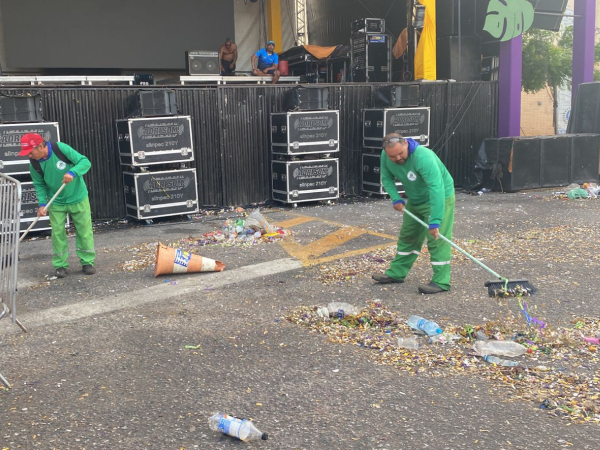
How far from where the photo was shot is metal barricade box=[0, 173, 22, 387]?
14.3 ft

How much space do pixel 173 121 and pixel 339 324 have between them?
660 centimetres

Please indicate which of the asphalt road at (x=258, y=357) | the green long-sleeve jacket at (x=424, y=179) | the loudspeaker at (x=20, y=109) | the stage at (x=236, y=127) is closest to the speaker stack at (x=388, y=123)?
the stage at (x=236, y=127)

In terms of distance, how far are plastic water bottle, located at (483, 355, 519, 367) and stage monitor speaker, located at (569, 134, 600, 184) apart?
11.1 m

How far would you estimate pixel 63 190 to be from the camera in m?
7.51

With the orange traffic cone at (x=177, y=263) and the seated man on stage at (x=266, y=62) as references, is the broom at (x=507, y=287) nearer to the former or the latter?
the orange traffic cone at (x=177, y=263)

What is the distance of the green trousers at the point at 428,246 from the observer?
640cm

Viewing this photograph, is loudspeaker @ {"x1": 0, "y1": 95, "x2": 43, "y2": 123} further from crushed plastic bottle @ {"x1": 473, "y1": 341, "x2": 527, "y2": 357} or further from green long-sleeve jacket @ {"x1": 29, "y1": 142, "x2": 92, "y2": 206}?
crushed plastic bottle @ {"x1": 473, "y1": 341, "x2": 527, "y2": 357}

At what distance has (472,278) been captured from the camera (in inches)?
275

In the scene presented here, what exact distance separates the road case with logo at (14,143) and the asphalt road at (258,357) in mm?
1692

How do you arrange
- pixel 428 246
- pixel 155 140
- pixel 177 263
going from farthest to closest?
pixel 155 140 → pixel 177 263 → pixel 428 246

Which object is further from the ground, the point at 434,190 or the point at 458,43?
the point at 458,43

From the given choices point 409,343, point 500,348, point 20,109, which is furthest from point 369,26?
point 500,348

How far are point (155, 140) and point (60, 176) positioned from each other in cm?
356

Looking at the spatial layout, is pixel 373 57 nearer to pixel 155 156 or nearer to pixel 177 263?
pixel 155 156
